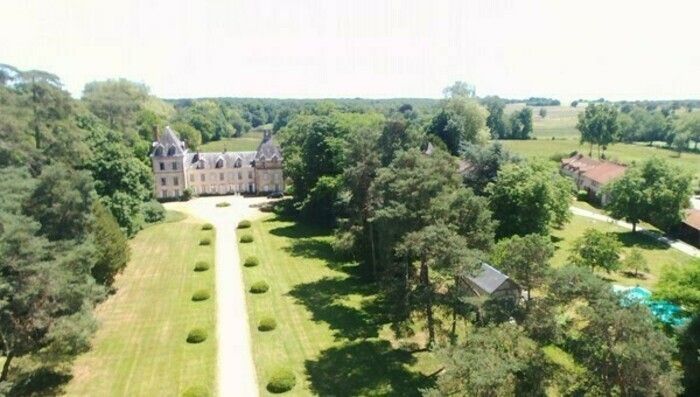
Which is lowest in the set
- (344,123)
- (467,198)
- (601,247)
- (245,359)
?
(245,359)

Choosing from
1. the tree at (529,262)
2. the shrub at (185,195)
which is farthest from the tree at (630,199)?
the shrub at (185,195)

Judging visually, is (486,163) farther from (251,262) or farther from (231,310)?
(231,310)

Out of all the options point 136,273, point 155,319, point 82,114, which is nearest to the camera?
point 155,319

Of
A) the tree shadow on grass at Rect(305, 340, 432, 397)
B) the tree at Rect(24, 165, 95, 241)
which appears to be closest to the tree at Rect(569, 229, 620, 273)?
the tree shadow on grass at Rect(305, 340, 432, 397)

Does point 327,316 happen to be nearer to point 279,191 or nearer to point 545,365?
point 545,365

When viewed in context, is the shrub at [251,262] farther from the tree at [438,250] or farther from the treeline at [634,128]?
the treeline at [634,128]

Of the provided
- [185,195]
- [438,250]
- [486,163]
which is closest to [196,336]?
[438,250]

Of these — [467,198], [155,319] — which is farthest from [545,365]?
[155,319]
